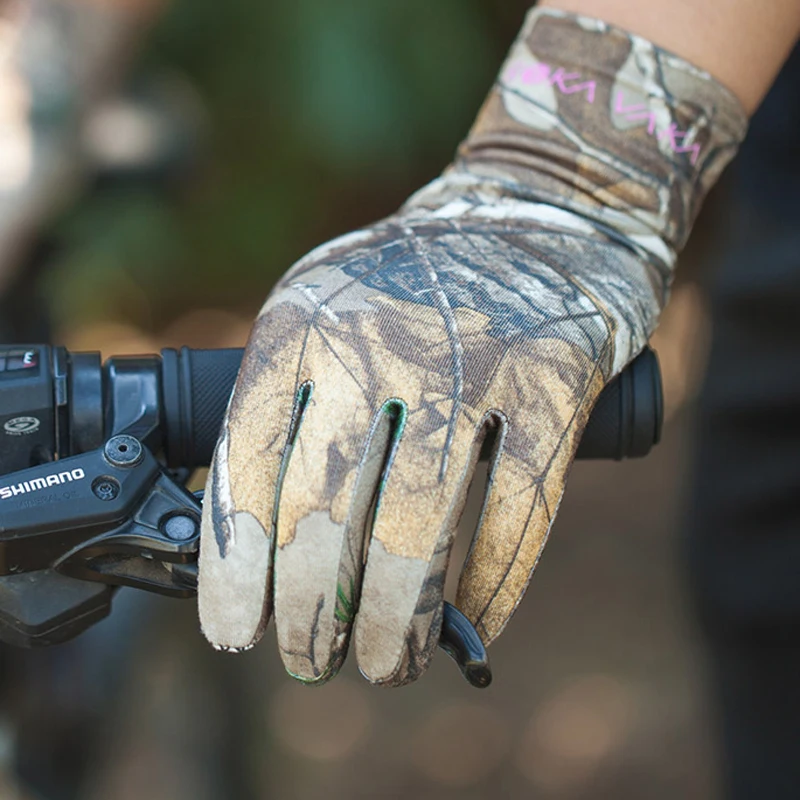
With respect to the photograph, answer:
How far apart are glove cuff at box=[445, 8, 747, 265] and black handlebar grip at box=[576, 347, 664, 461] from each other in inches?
8.5

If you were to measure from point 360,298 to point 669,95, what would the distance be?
46 centimetres

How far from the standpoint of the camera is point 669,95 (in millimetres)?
1107

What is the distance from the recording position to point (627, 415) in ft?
3.21

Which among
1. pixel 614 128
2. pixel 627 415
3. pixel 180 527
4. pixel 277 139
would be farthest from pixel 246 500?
pixel 277 139

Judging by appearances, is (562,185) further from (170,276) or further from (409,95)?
(170,276)

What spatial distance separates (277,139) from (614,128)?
143 centimetres

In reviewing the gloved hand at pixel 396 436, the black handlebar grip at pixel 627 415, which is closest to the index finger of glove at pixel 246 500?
the gloved hand at pixel 396 436

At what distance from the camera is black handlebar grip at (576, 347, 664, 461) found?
0.98 meters

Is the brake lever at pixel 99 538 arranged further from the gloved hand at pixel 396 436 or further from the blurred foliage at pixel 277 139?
the blurred foliage at pixel 277 139

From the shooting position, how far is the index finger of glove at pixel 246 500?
0.84m

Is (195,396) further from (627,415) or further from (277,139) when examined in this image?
(277,139)

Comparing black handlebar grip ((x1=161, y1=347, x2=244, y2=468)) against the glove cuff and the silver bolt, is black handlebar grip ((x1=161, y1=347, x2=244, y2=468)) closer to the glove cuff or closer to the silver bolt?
the silver bolt

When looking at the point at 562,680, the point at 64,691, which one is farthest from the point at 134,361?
the point at 562,680

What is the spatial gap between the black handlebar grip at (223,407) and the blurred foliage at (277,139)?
129cm
